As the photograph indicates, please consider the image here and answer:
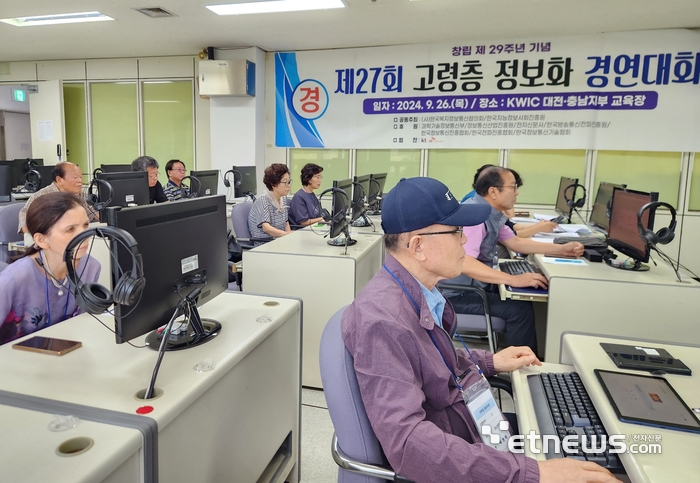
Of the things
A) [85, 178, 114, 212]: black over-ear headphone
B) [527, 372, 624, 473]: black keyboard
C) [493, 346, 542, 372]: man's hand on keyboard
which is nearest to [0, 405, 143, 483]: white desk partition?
[527, 372, 624, 473]: black keyboard

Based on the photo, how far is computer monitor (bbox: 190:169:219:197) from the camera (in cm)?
464

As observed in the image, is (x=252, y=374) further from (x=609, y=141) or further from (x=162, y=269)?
(x=609, y=141)

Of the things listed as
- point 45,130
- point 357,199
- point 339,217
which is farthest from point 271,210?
point 45,130

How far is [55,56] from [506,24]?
20.5ft

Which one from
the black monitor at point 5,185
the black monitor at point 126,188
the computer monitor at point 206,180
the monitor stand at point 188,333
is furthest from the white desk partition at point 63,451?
the black monitor at point 5,185

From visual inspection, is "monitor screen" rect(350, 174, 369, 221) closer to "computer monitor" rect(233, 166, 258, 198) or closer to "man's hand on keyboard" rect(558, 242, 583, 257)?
"man's hand on keyboard" rect(558, 242, 583, 257)

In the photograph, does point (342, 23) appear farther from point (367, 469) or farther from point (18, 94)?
point (18, 94)

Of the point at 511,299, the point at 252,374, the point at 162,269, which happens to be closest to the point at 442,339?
the point at 252,374

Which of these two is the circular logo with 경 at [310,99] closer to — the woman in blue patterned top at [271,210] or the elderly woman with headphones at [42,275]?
the woman in blue patterned top at [271,210]

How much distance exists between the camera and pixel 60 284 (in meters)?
1.48

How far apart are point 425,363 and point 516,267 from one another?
1.89 meters

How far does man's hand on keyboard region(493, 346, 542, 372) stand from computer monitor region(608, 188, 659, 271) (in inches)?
51.0

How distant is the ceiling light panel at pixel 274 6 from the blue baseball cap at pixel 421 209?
3.71 meters

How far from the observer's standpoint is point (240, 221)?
3879mm
